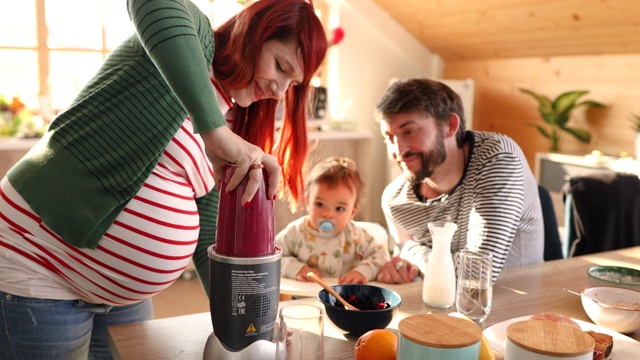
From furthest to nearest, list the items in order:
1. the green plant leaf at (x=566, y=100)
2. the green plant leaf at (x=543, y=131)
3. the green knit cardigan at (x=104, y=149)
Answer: the green plant leaf at (x=543, y=131), the green plant leaf at (x=566, y=100), the green knit cardigan at (x=104, y=149)

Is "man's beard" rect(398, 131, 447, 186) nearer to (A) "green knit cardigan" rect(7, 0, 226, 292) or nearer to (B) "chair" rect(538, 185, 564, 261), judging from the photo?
(B) "chair" rect(538, 185, 564, 261)

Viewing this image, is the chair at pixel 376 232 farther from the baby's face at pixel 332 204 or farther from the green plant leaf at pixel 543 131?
the green plant leaf at pixel 543 131

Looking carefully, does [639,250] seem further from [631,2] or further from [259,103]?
[631,2]

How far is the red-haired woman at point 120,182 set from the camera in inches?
42.5

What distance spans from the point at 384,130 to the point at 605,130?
8.94ft

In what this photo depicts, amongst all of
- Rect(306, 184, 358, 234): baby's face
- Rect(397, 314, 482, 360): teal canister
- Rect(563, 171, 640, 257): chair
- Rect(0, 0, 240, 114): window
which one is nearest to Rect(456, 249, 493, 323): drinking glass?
Rect(397, 314, 482, 360): teal canister

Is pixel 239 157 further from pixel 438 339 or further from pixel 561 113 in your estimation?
pixel 561 113

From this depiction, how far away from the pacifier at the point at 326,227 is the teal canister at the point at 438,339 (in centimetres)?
143

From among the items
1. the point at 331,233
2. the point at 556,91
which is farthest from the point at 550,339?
Result: the point at 556,91

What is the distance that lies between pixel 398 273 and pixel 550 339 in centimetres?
98

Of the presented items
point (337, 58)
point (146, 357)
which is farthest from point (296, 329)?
point (337, 58)

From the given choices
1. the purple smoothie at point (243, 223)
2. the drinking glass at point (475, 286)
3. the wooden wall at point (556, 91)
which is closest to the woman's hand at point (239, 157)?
the purple smoothie at point (243, 223)

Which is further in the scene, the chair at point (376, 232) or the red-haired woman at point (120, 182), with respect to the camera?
the chair at point (376, 232)

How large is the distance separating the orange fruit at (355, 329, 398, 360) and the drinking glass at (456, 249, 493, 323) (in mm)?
339
